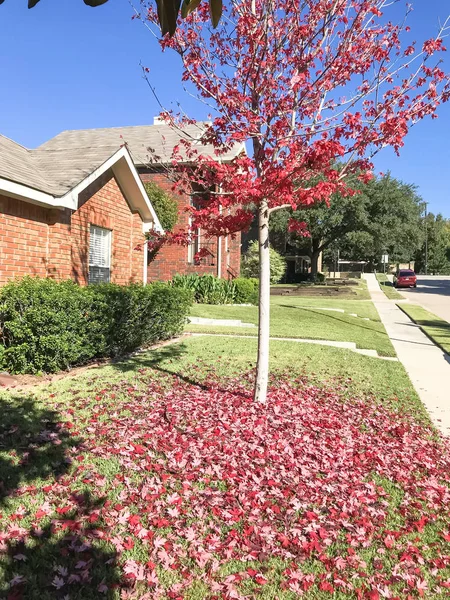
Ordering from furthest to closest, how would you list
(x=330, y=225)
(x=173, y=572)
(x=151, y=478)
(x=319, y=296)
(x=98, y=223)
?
(x=330, y=225), (x=319, y=296), (x=98, y=223), (x=151, y=478), (x=173, y=572)

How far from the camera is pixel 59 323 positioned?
269 inches

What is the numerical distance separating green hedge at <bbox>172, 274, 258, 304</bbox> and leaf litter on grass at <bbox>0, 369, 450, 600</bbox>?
45.6ft

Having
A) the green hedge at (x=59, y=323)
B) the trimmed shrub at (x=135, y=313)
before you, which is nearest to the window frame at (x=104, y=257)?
the trimmed shrub at (x=135, y=313)

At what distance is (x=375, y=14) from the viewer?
535 centimetres

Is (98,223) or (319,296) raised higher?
(98,223)

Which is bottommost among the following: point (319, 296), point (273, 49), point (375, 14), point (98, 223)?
point (319, 296)

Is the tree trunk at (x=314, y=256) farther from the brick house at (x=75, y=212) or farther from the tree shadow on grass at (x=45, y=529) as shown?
the tree shadow on grass at (x=45, y=529)

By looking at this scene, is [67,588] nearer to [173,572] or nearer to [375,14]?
[173,572]

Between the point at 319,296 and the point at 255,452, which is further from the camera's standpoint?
the point at 319,296

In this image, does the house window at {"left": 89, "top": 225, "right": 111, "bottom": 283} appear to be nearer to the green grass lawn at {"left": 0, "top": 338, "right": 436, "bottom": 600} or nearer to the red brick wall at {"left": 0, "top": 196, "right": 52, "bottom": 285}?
the red brick wall at {"left": 0, "top": 196, "right": 52, "bottom": 285}

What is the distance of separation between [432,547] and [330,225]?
139 feet

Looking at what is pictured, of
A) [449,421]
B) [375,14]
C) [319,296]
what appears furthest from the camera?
[319,296]

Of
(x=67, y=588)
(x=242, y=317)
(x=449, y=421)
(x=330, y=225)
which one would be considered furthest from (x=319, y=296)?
(x=67, y=588)

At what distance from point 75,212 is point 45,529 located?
23.7 ft
